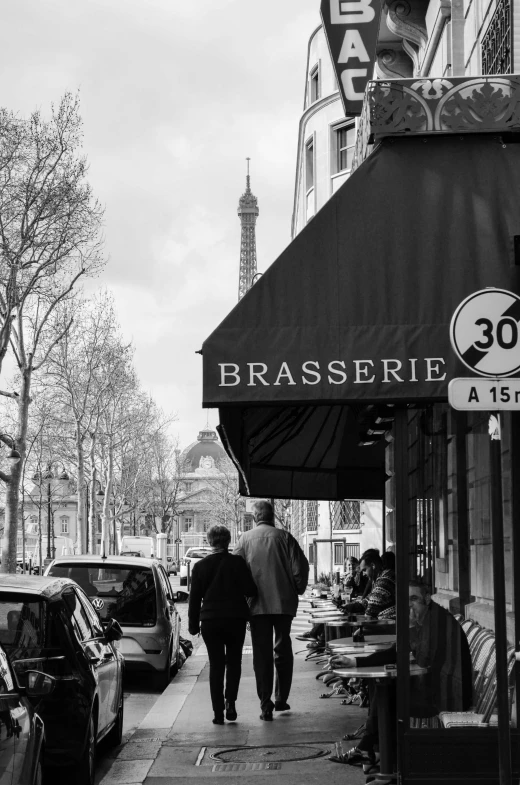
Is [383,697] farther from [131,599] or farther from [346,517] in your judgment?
[346,517]

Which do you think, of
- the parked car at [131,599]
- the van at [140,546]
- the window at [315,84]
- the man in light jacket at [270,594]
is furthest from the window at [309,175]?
the man in light jacket at [270,594]

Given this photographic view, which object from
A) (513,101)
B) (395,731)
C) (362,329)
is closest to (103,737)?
(395,731)

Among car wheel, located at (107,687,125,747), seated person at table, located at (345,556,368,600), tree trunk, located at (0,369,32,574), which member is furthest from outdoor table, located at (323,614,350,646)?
tree trunk, located at (0,369,32,574)

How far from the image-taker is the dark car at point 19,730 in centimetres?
530

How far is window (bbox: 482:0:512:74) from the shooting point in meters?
11.1

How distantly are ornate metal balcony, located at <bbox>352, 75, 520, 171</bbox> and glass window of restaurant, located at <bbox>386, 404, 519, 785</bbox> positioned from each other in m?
1.77

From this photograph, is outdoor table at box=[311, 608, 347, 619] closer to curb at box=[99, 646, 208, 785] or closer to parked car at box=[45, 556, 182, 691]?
curb at box=[99, 646, 208, 785]

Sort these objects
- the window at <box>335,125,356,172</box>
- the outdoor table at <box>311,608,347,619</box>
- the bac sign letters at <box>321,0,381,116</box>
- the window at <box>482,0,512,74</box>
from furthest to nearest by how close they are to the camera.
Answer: the window at <box>335,125,356,172</box> → the outdoor table at <box>311,608,347,619</box> → the bac sign letters at <box>321,0,381,116</box> → the window at <box>482,0,512,74</box>

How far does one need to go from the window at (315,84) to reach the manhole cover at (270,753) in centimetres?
4461

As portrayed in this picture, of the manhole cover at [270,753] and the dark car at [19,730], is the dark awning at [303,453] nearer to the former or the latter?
the manhole cover at [270,753]

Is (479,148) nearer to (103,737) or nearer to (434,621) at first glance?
(434,621)

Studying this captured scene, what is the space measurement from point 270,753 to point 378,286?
3952 mm

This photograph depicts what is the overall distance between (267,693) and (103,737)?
1928 mm

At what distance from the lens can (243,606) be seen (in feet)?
34.1
